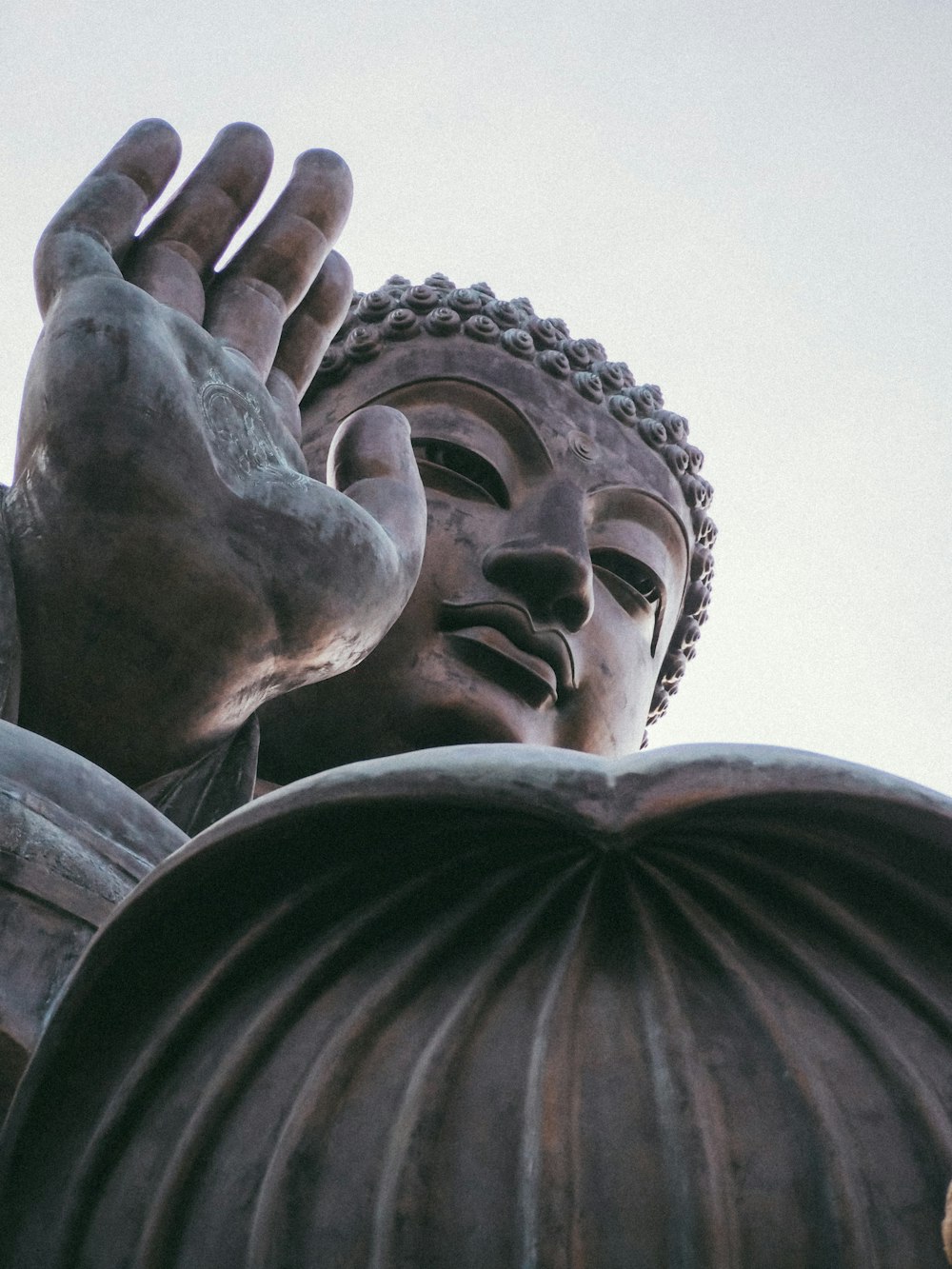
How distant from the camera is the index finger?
127 inches

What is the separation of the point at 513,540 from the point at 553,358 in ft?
3.20

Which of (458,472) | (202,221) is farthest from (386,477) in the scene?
(458,472)

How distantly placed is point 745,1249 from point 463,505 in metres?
2.86

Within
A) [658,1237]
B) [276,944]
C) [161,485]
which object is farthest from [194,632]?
[658,1237]

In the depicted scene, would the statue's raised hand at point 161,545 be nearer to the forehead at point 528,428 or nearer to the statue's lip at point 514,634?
the statue's lip at point 514,634

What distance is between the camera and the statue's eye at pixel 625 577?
14.6 feet

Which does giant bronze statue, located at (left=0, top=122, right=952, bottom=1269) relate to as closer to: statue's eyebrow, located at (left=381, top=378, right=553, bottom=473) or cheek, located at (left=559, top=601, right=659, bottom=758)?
cheek, located at (left=559, top=601, right=659, bottom=758)

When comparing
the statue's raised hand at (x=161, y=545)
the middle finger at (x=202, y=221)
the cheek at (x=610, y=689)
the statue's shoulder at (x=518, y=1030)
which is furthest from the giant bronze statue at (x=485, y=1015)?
the cheek at (x=610, y=689)

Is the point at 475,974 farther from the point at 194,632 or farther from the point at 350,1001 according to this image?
the point at 194,632

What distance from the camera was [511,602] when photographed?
13.0 ft

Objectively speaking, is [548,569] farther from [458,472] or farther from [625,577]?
[625,577]

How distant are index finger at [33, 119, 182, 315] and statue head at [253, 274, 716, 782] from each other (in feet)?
3.37

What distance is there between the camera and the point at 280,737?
158 inches

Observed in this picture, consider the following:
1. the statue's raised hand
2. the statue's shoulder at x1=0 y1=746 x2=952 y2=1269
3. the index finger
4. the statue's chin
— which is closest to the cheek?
the statue's chin
